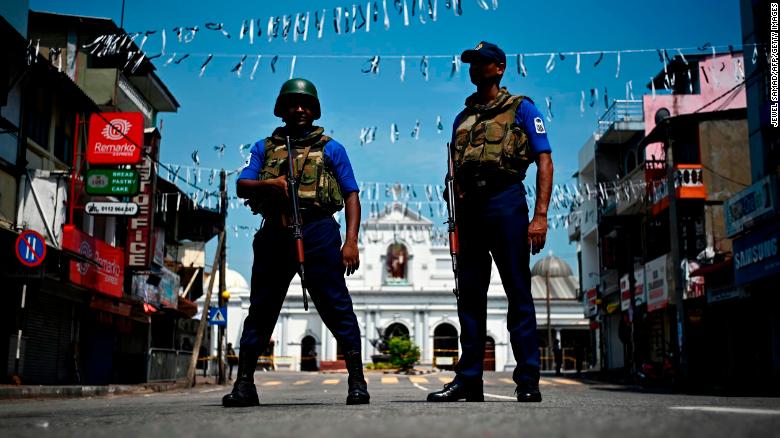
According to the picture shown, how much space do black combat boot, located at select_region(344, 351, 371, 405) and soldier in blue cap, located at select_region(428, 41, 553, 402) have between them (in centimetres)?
39

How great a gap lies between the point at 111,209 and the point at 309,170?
15.7m

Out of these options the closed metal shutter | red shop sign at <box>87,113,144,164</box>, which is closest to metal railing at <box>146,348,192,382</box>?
the closed metal shutter

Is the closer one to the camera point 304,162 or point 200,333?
point 304,162

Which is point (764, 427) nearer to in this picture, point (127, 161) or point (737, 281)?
point (737, 281)

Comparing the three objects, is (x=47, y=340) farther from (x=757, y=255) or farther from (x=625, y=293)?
(x=625, y=293)

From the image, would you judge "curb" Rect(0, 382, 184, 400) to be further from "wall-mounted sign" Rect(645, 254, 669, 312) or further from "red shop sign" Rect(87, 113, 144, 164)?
"wall-mounted sign" Rect(645, 254, 669, 312)

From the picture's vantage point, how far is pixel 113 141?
19953 millimetres

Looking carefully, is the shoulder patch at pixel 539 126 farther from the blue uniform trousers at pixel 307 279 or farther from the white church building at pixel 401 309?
the white church building at pixel 401 309

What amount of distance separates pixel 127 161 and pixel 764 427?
18.7m

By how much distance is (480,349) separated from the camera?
5184mm

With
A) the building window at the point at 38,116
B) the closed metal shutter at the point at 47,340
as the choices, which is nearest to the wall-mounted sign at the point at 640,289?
the closed metal shutter at the point at 47,340

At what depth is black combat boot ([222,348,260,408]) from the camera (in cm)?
470

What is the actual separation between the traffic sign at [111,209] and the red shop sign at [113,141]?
3.10 ft

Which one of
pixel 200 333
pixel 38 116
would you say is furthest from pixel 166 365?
pixel 38 116
